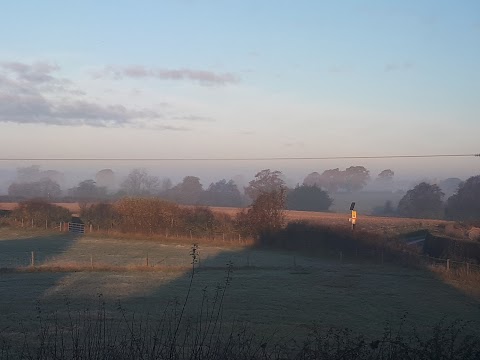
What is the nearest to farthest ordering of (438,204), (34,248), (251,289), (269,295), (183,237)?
1. (269,295)
2. (251,289)
3. (34,248)
4. (183,237)
5. (438,204)

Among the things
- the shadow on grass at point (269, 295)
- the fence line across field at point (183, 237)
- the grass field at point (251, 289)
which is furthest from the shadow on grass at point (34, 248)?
the shadow on grass at point (269, 295)

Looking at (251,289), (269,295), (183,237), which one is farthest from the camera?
(183,237)

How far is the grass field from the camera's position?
17.1 m

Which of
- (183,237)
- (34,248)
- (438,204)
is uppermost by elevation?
(438,204)

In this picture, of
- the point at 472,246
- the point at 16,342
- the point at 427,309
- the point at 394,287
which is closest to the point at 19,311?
the point at 16,342

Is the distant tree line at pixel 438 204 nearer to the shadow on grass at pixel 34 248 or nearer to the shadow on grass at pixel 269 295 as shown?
the shadow on grass at pixel 269 295

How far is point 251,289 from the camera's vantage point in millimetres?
23297

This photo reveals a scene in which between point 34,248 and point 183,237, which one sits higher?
point 183,237

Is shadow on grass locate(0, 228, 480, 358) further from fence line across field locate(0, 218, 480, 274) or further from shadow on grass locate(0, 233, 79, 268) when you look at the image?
shadow on grass locate(0, 233, 79, 268)

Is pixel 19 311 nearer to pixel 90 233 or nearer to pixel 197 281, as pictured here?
pixel 197 281

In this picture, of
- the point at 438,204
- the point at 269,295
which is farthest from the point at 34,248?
the point at 438,204

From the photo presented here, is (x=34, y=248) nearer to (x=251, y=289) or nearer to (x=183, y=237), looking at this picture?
(x=183, y=237)

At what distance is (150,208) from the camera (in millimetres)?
52125

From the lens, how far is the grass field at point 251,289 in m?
17.1
